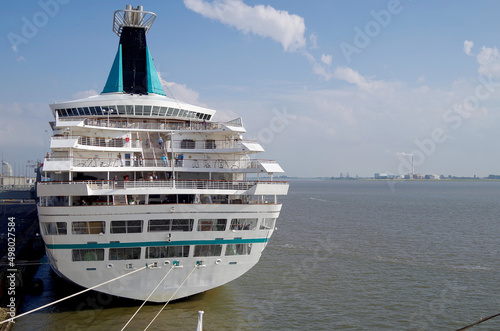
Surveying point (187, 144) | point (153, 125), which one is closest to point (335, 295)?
point (187, 144)

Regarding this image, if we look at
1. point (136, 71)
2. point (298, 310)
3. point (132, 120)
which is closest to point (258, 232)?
point (298, 310)

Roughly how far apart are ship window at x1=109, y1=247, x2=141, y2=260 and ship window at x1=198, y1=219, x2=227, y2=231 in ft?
9.26

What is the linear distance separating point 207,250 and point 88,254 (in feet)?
16.6

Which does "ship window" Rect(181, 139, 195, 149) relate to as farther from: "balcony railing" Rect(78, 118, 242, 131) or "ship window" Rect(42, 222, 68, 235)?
"ship window" Rect(42, 222, 68, 235)

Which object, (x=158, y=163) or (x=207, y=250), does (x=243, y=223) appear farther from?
(x=158, y=163)

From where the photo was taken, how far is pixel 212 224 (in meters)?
20.4

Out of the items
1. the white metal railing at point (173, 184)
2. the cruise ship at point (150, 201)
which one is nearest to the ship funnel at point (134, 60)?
the cruise ship at point (150, 201)

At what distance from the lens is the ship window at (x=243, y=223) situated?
824 inches

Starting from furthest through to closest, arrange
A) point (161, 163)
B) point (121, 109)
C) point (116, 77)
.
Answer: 1. point (116, 77)
2. point (121, 109)
3. point (161, 163)

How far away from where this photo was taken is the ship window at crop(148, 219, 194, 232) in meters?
19.7

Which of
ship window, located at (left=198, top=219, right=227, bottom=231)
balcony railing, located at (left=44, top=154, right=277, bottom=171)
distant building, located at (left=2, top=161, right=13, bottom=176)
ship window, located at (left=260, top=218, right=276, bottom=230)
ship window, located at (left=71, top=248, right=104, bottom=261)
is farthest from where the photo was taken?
distant building, located at (left=2, top=161, right=13, bottom=176)

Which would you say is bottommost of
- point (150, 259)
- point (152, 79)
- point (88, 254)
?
point (150, 259)

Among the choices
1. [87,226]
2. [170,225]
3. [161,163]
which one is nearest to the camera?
[87,226]

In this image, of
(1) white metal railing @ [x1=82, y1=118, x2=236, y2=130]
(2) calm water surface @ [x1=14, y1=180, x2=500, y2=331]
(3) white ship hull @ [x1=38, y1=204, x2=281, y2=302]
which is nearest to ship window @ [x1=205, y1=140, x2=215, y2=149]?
(1) white metal railing @ [x1=82, y1=118, x2=236, y2=130]
